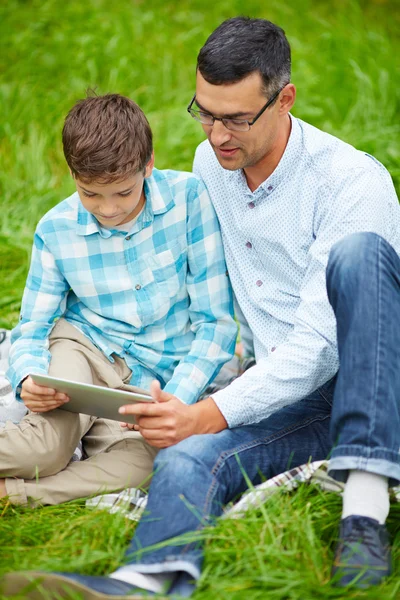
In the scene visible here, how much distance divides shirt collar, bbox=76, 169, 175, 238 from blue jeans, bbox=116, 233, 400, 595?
76 cm

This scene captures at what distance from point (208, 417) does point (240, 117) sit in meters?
0.97

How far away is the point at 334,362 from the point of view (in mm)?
Result: 2650

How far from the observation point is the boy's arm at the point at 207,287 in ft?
9.89

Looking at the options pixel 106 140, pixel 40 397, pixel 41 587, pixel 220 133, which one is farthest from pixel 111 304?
pixel 41 587

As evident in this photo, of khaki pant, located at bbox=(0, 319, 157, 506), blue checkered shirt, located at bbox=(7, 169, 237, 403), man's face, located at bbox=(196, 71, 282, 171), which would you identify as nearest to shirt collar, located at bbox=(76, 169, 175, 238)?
blue checkered shirt, located at bbox=(7, 169, 237, 403)

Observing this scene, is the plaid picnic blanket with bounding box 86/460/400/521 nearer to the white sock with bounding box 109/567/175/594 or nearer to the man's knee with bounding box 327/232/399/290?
the white sock with bounding box 109/567/175/594

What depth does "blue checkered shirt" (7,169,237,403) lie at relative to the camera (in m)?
2.96

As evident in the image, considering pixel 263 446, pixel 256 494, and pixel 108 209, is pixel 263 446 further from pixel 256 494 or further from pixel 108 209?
pixel 108 209

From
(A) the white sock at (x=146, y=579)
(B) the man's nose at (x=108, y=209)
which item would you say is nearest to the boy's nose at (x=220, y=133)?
(B) the man's nose at (x=108, y=209)

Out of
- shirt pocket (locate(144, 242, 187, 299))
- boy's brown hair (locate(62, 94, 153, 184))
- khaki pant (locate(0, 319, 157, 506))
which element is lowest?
khaki pant (locate(0, 319, 157, 506))

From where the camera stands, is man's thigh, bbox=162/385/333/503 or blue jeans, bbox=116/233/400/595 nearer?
blue jeans, bbox=116/233/400/595

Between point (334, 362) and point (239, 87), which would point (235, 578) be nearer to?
point (334, 362)

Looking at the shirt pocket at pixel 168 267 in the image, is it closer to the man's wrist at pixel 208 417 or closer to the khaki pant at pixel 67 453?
the khaki pant at pixel 67 453

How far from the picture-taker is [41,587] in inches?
86.6
